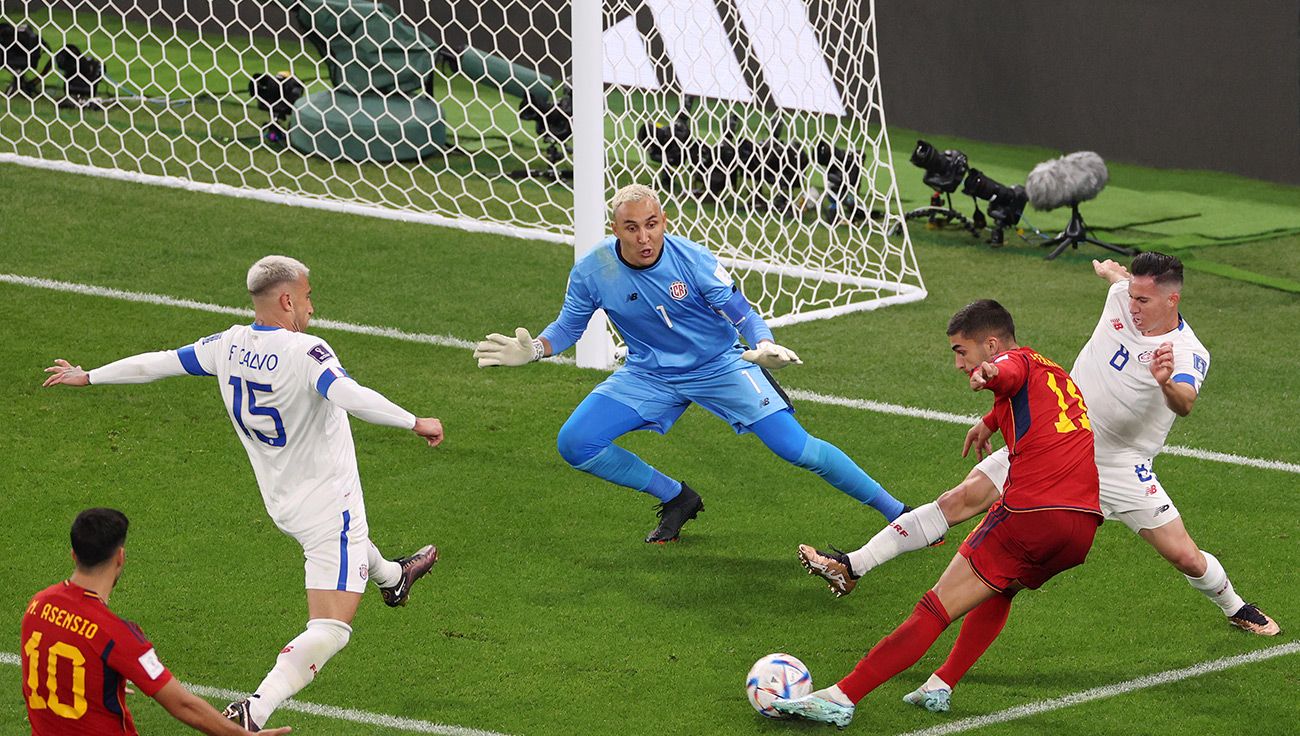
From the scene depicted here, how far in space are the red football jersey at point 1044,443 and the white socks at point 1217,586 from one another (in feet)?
3.57

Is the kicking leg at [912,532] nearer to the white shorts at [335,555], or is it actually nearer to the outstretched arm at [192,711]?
the white shorts at [335,555]

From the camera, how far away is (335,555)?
551cm

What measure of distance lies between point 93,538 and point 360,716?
1.72m

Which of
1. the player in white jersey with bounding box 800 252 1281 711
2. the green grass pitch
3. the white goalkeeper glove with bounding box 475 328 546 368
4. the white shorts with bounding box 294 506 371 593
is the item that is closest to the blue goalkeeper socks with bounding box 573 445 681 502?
the green grass pitch

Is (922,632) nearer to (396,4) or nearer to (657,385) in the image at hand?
(657,385)

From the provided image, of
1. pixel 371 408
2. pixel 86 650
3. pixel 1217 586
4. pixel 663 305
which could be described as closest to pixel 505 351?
pixel 663 305

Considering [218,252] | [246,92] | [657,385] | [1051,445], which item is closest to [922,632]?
[1051,445]

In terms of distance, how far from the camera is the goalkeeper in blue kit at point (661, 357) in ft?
23.0

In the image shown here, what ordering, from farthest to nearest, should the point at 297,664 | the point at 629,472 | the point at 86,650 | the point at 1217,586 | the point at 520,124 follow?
the point at 520,124, the point at 629,472, the point at 1217,586, the point at 297,664, the point at 86,650

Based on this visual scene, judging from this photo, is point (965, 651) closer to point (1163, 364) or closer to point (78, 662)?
point (1163, 364)

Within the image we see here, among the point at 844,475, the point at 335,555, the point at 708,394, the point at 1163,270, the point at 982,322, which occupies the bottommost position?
the point at 844,475

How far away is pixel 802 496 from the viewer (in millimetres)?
8000

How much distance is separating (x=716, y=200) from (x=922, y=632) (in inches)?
270

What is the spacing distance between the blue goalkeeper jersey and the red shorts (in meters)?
1.74
